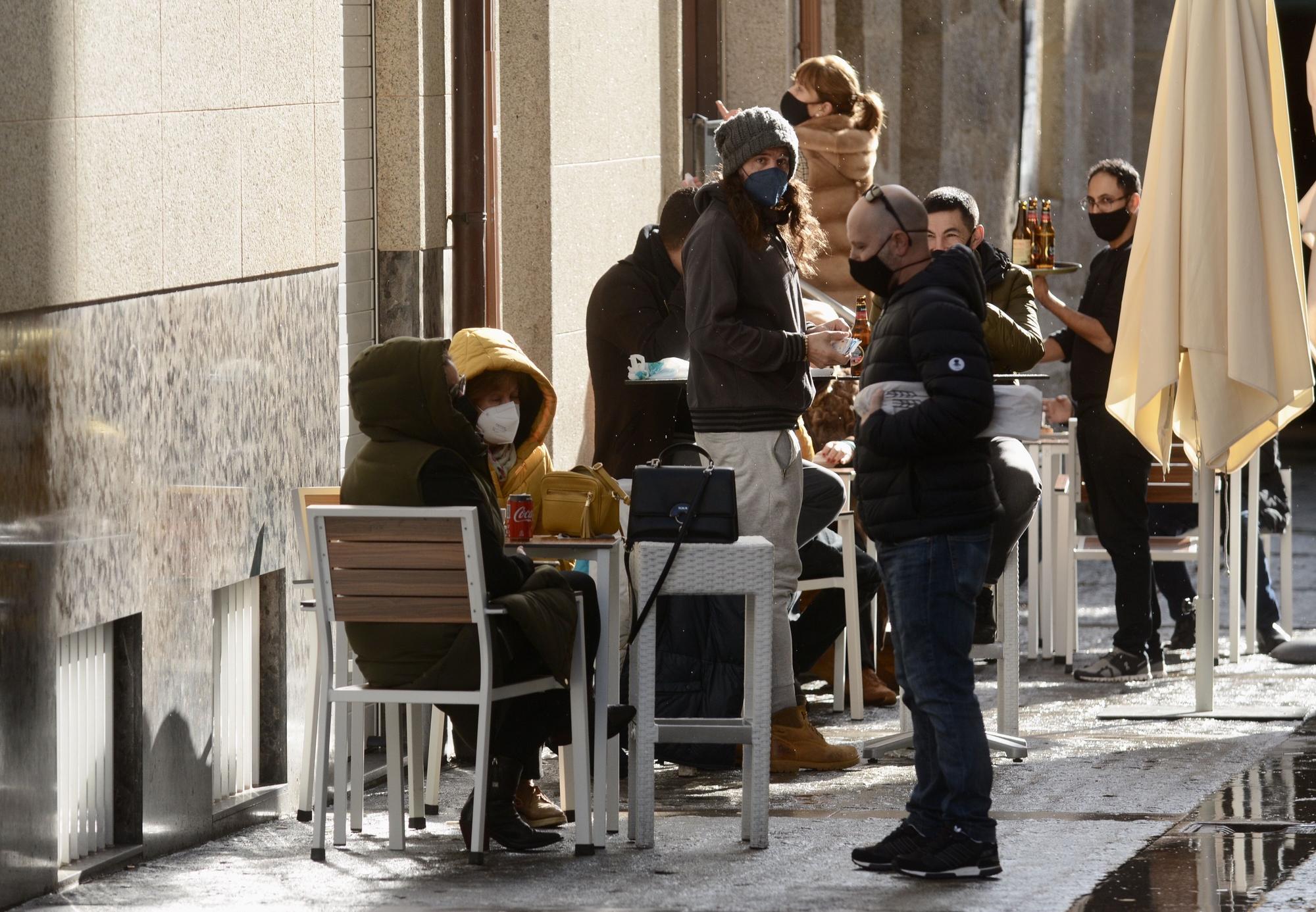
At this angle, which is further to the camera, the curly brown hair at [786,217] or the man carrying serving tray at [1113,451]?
the man carrying serving tray at [1113,451]

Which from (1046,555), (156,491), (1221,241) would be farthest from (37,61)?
(1046,555)

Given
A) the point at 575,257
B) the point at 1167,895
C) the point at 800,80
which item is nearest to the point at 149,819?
the point at 1167,895

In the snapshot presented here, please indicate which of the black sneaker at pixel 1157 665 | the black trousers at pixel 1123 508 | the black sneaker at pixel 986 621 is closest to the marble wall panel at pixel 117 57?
the black sneaker at pixel 986 621

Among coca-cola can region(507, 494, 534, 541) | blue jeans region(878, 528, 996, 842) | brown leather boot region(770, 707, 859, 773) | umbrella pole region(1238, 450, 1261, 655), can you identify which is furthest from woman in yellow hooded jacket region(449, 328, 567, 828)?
umbrella pole region(1238, 450, 1261, 655)

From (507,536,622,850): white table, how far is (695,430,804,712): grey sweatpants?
2.97ft

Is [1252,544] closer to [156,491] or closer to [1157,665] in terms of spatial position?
[1157,665]

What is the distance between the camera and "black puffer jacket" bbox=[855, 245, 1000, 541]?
570 centimetres

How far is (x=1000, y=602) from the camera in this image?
7766mm

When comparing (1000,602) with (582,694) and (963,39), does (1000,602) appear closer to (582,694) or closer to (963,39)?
(582,694)

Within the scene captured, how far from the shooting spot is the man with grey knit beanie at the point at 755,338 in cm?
719

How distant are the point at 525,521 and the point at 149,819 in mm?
1335

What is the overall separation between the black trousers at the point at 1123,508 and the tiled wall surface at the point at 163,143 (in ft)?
11.7

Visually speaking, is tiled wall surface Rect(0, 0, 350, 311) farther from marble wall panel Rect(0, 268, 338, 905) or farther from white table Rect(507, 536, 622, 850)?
white table Rect(507, 536, 622, 850)

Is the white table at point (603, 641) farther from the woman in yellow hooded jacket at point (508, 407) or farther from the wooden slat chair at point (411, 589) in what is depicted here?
the woman in yellow hooded jacket at point (508, 407)
